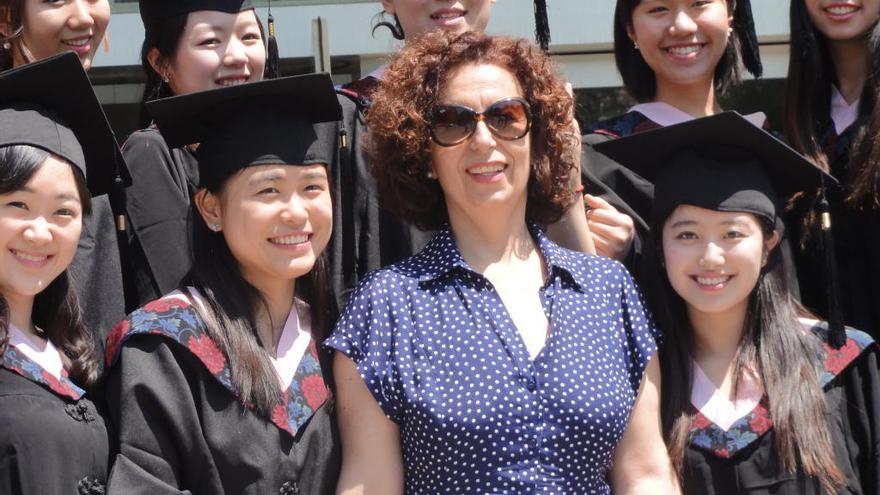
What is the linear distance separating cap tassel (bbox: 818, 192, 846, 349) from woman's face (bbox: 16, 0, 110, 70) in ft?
7.27

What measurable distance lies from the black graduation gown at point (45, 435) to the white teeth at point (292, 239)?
0.61 m

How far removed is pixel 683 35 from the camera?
4.73 meters

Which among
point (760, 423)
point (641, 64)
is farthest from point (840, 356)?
point (641, 64)

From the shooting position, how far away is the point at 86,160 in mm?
3852

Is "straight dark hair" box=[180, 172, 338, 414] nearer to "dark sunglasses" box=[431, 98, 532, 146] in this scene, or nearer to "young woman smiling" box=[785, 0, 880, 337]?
"dark sunglasses" box=[431, 98, 532, 146]

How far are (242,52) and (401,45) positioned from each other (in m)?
0.57

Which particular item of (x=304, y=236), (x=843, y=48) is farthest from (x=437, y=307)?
(x=843, y=48)

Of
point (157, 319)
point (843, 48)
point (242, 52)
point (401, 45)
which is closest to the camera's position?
point (157, 319)

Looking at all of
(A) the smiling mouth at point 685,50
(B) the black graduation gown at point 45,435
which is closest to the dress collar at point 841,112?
(A) the smiling mouth at point 685,50

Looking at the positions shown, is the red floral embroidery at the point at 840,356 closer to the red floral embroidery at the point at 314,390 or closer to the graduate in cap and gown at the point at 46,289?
the red floral embroidery at the point at 314,390

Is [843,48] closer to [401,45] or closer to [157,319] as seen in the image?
[401,45]

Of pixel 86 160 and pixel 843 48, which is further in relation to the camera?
pixel 843 48

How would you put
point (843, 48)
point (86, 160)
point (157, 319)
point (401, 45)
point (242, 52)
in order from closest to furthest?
point (157, 319), point (86, 160), point (401, 45), point (242, 52), point (843, 48)

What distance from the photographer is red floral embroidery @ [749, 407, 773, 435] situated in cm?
388
